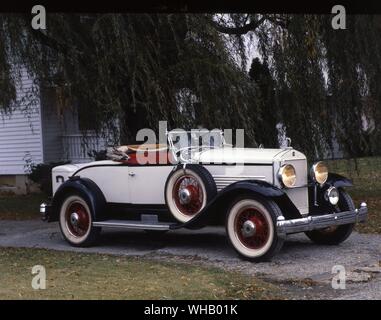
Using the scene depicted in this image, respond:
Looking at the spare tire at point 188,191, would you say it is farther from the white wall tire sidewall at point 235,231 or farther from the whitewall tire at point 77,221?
the whitewall tire at point 77,221

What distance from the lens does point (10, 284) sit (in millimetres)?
7090

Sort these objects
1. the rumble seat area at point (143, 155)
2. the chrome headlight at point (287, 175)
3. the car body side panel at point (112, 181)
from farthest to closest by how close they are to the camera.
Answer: the car body side panel at point (112, 181) → the rumble seat area at point (143, 155) → the chrome headlight at point (287, 175)

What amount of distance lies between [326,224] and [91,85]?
4491 millimetres

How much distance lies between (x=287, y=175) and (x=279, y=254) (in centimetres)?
107

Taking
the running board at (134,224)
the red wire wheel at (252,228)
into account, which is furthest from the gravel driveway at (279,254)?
the running board at (134,224)

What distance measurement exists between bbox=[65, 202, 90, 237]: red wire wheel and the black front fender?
0.58 feet

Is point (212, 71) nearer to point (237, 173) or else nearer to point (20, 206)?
point (237, 173)

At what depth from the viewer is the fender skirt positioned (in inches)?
308

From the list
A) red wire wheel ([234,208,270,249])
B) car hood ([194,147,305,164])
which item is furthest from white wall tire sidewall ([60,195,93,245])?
red wire wheel ([234,208,270,249])

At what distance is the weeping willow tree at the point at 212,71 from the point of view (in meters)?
10.4

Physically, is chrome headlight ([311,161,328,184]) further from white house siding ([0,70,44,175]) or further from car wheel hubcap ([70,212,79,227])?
white house siding ([0,70,44,175])

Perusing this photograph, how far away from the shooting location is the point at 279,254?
27.8 feet

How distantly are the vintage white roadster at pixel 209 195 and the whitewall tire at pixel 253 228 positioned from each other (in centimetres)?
1
